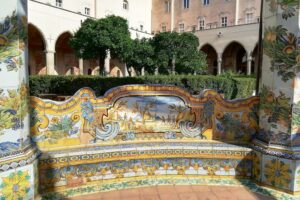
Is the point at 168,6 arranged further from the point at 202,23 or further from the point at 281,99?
the point at 281,99

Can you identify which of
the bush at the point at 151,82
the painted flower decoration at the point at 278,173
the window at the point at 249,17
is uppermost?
the window at the point at 249,17

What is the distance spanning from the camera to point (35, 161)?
2.93m

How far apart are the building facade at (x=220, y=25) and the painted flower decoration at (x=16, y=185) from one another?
24.5 m

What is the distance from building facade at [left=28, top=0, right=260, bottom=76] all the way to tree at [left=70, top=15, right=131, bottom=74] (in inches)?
214

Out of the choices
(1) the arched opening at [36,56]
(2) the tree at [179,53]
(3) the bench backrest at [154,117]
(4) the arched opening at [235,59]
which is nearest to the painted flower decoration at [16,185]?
(3) the bench backrest at [154,117]

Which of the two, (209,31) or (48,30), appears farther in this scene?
(209,31)

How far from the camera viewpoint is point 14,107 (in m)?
2.68

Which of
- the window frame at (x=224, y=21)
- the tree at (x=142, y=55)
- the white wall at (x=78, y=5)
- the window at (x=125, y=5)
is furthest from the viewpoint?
the window at (x=125, y=5)

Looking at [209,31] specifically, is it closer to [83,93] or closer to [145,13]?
[145,13]

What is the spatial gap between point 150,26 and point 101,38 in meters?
24.8

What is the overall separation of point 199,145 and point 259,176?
2.97 feet

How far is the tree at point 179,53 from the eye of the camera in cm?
1762

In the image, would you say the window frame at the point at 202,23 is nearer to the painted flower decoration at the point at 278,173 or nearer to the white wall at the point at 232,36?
the white wall at the point at 232,36

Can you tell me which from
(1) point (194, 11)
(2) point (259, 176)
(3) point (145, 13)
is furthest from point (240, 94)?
(3) point (145, 13)
